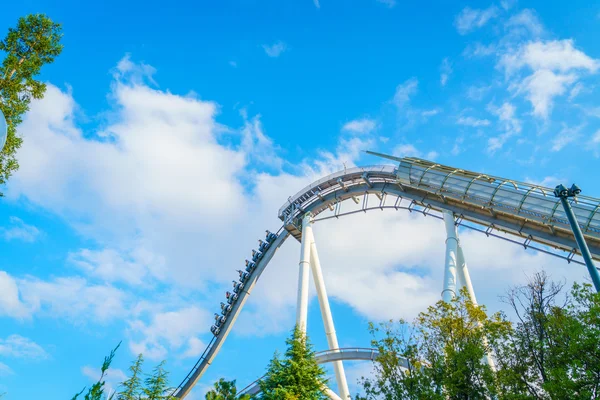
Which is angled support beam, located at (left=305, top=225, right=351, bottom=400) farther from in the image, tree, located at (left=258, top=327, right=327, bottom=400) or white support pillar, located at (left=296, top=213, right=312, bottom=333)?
tree, located at (left=258, top=327, right=327, bottom=400)

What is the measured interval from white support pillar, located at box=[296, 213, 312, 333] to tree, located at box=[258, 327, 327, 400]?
297 cm

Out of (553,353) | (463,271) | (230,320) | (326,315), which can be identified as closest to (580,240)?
(553,353)

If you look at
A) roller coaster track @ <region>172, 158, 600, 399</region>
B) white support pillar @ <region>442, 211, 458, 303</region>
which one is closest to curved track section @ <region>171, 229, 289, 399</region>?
roller coaster track @ <region>172, 158, 600, 399</region>

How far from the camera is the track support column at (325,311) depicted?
28.5 meters

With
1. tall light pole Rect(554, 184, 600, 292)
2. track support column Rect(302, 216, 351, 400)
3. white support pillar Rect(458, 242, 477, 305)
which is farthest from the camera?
track support column Rect(302, 216, 351, 400)

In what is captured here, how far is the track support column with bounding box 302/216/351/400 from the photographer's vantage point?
28.5 meters

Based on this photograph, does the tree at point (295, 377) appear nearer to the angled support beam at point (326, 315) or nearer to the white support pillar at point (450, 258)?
the angled support beam at point (326, 315)

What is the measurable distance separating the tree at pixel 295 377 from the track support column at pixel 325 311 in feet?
16.0

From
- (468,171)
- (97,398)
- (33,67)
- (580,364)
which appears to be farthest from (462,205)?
(33,67)

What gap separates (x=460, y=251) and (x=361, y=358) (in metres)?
7.97

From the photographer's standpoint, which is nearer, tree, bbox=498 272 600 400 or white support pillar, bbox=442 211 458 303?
tree, bbox=498 272 600 400

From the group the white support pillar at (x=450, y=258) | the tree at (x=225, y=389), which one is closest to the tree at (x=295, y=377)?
the tree at (x=225, y=389)

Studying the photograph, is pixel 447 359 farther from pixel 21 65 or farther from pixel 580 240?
pixel 21 65

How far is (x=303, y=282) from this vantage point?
29.4 meters
